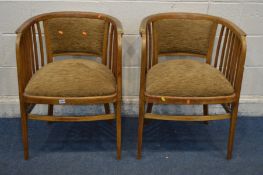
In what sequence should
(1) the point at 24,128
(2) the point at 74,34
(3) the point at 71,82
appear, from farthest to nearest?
1. (2) the point at 74,34
2. (1) the point at 24,128
3. (3) the point at 71,82

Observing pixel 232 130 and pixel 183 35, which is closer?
pixel 232 130

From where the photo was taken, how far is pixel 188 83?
1.78 meters

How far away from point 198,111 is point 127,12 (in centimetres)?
82

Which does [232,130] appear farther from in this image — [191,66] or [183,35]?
[183,35]

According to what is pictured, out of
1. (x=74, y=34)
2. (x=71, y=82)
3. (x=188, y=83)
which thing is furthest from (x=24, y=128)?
(x=188, y=83)

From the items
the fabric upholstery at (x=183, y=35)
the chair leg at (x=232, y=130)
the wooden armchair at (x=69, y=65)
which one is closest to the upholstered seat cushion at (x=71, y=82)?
the wooden armchair at (x=69, y=65)

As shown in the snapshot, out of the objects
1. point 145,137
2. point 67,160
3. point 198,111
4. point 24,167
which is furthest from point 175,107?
point 24,167

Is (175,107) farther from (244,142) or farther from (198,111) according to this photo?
(244,142)

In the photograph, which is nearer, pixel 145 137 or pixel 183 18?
pixel 183 18

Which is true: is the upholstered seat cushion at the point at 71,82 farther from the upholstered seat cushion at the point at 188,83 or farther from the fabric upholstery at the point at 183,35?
the fabric upholstery at the point at 183,35

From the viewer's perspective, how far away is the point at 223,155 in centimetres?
204

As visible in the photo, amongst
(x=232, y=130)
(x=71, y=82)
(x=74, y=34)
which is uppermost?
(x=74, y=34)

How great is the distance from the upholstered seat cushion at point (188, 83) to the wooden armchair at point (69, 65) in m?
0.19

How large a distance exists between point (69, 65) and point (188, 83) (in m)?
0.63
